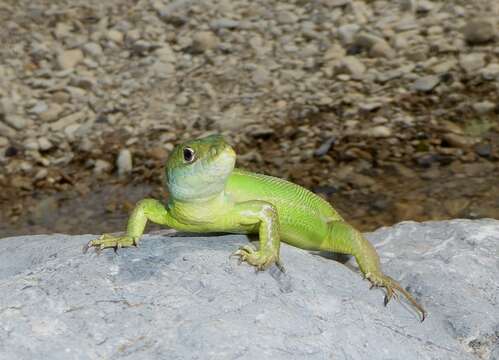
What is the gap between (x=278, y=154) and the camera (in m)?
10.3

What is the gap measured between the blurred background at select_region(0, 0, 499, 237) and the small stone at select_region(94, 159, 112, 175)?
0.06 feet

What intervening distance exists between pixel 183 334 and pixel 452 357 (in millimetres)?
1474

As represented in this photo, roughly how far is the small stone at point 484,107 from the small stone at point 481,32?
1357 millimetres

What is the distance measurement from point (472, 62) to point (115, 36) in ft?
17.3

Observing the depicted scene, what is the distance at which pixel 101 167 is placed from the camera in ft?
34.5

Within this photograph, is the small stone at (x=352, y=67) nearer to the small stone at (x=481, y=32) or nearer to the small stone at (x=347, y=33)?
the small stone at (x=347, y=33)

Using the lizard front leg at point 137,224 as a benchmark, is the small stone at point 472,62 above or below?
below

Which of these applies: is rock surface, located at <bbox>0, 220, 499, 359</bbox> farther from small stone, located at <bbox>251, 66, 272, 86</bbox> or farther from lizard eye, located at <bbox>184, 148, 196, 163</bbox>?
small stone, located at <bbox>251, 66, 272, 86</bbox>

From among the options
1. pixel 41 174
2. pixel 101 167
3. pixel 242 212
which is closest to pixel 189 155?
pixel 242 212

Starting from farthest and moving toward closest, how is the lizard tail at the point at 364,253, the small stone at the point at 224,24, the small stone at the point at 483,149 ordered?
1. the small stone at the point at 224,24
2. the small stone at the point at 483,149
3. the lizard tail at the point at 364,253

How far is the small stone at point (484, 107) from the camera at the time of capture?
10234mm

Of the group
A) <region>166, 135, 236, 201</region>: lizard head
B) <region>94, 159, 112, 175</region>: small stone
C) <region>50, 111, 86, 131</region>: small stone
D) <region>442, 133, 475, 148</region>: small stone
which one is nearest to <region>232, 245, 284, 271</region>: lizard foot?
<region>166, 135, 236, 201</region>: lizard head

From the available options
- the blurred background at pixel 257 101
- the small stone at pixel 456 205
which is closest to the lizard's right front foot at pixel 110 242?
the blurred background at pixel 257 101

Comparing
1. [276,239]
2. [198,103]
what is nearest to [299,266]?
[276,239]
